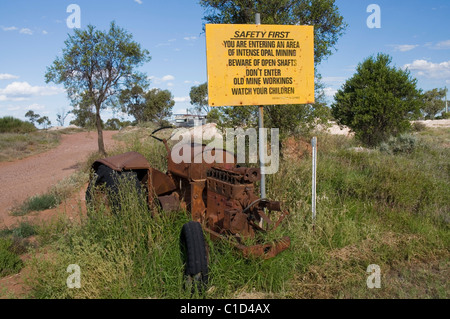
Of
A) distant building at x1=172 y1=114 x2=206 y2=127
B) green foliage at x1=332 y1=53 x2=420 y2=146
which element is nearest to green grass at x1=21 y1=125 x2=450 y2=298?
green foliage at x1=332 y1=53 x2=420 y2=146

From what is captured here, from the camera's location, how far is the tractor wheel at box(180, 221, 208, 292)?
324cm

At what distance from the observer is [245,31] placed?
15.8 feet

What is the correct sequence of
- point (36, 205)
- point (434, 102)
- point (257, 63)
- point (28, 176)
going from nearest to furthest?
point (257, 63), point (36, 205), point (28, 176), point (434, 102)

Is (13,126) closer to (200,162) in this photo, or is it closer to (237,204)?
(200,162)

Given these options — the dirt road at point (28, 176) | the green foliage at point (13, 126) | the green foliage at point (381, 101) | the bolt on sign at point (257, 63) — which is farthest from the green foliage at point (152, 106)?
the bolt on sign at point (257, 63)

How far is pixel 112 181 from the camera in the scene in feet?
16.6

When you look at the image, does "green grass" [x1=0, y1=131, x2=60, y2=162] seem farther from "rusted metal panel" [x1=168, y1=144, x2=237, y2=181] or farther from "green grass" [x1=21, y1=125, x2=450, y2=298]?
"rusted metal panel" [x1=168, y1=144, x2=237, y2=181]

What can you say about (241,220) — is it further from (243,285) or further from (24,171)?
(24,171)

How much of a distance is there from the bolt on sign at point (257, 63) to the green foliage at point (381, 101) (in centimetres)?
879

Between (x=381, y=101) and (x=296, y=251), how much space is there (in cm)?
1038

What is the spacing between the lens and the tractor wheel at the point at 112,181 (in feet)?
15.2

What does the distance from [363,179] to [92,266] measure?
16.4ft

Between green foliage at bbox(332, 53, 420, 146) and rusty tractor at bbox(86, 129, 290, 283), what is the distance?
1013 cm

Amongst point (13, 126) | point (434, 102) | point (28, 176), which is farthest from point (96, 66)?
point (434, 102)
